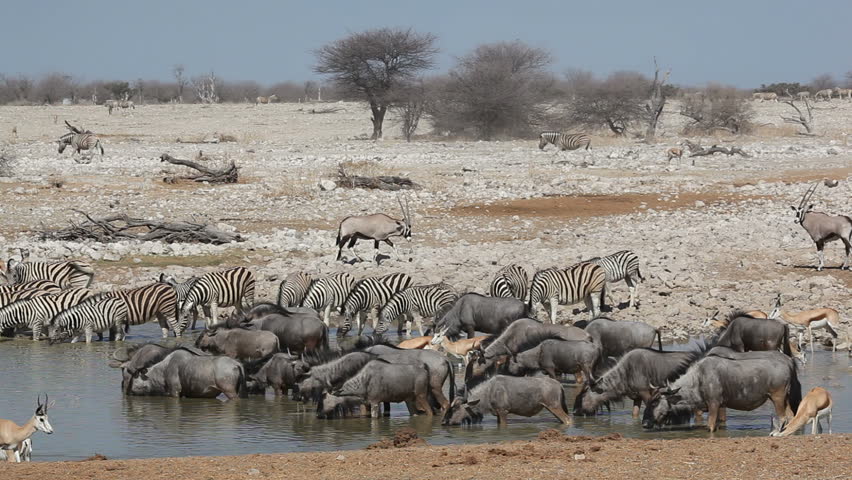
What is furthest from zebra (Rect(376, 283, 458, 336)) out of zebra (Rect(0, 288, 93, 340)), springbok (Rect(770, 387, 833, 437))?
springbok (Rect(770, 387, 833, 437))

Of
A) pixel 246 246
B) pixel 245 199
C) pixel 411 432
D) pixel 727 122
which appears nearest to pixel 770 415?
pixel 411 432

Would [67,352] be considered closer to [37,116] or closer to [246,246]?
[246,246]

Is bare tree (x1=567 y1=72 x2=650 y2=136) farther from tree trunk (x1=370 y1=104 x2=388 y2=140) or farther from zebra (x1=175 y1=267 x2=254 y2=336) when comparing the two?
zebra (x1=175 y1=267 x2=254 y2=336)

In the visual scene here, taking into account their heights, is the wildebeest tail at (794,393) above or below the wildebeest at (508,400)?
above

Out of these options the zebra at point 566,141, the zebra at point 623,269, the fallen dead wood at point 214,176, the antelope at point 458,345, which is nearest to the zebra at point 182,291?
the antelope at point 458,345

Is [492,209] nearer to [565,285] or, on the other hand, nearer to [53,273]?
[565,285]

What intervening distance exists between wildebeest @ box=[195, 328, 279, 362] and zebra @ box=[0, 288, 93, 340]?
316 cm

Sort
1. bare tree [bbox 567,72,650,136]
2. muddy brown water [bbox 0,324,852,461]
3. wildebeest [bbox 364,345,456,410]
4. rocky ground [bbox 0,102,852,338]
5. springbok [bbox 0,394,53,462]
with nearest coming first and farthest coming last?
springbok [bbox 0,394,53,462]
muddy brown water [bbox 0,324,852,461]
wildebeest [bbox 364,345,456,410]
rocky ground [bbox 0,102,852,338]
bare tree [bbox 567,72,650,136]

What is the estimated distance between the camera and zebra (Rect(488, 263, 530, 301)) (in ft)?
52.2

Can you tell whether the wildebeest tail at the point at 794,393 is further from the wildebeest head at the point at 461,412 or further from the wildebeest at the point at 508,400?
→ the wildebeest head at the point at 461,412

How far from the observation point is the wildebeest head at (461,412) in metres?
10.5

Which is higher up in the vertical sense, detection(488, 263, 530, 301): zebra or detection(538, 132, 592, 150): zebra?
detection(538, 132, 592, 150): zebra

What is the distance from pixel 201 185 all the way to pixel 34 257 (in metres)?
8.52

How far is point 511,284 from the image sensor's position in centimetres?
1614
